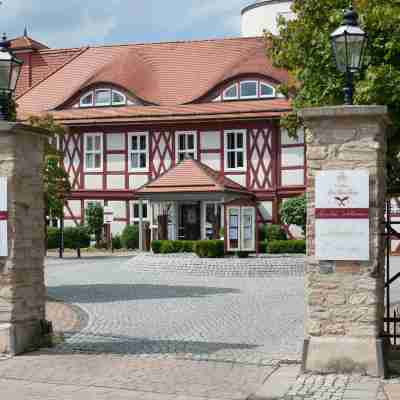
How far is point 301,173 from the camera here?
A: 37188 millimetres

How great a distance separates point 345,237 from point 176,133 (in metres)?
30.2

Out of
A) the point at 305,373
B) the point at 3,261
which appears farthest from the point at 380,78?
the point at 3,261

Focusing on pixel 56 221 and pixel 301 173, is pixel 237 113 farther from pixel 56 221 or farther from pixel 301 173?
pixel 56 221

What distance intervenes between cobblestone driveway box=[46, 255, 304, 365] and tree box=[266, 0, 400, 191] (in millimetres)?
3632

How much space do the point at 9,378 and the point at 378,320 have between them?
405cm

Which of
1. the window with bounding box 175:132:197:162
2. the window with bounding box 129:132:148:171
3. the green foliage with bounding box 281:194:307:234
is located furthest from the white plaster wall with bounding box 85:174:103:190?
the green foliage with bounding box 281:194:307:234

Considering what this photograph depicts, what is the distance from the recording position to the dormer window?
134ft

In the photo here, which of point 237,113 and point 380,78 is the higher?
point 237,113

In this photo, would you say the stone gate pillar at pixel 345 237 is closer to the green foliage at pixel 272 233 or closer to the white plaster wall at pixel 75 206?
the green foliage at pixel 272 233

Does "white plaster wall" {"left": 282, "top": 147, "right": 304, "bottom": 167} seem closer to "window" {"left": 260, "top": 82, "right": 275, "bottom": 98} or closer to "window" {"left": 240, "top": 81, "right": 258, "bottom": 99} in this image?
"window" {"left": 260, "top": 82, "right": 275, "bottom": 98}

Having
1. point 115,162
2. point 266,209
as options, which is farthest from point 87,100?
point 266,209

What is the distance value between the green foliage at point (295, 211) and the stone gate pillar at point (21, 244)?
22.5 meters

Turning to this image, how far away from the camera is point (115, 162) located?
39938 mm

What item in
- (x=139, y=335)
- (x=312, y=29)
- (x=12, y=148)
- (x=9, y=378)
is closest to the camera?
(x=9, y=378)
